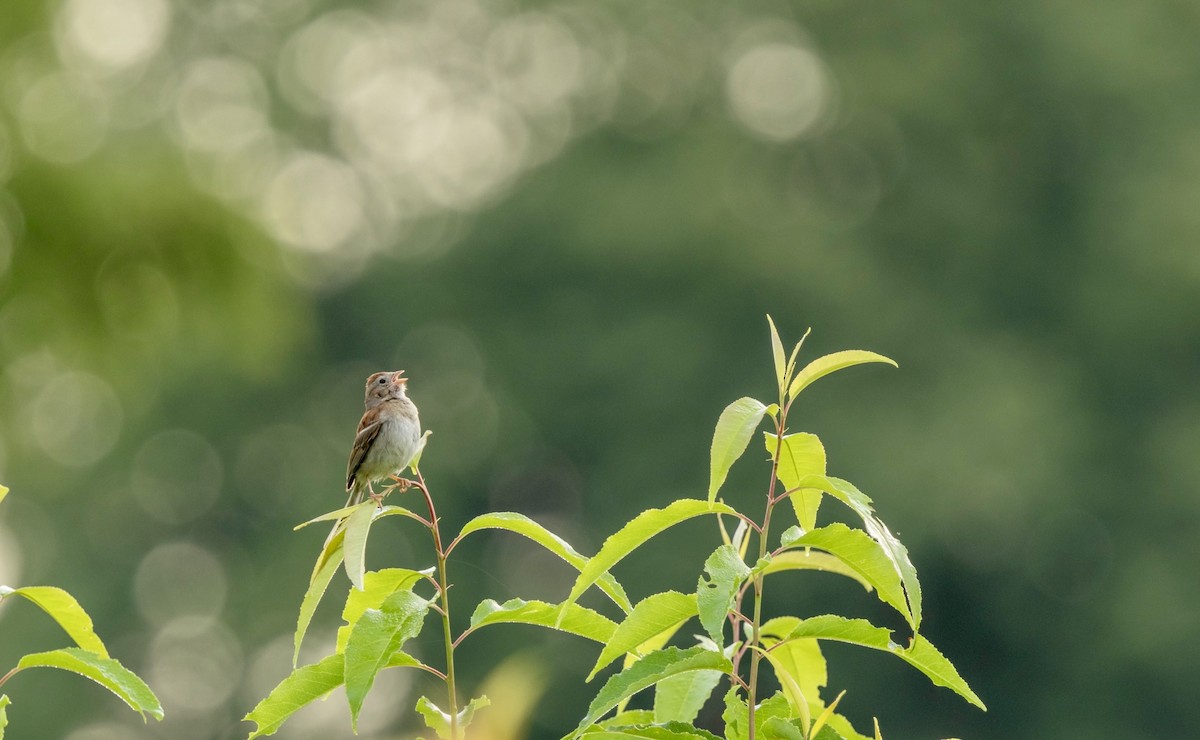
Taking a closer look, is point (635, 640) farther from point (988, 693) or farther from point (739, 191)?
point (739, 191)

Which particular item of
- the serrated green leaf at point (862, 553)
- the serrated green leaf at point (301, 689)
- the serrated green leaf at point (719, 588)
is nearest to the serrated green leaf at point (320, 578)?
the serrated green leaf at point (301, 689)

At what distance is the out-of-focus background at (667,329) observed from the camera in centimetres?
2255

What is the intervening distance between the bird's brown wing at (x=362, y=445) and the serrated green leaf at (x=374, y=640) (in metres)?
Answer: 3.24

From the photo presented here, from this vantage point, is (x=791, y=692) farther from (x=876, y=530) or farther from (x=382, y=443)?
A: (x=382, y=443)

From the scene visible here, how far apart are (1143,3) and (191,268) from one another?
19.6 meters

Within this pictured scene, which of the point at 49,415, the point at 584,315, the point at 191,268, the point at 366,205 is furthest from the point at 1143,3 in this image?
the point at 191,268

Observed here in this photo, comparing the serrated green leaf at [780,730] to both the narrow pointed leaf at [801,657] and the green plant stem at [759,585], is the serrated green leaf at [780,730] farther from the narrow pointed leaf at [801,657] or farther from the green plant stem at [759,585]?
the narrow pointed leaf at [801,657]

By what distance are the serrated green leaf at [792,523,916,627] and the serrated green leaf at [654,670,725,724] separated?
309 millimetres

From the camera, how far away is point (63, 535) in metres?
26.1

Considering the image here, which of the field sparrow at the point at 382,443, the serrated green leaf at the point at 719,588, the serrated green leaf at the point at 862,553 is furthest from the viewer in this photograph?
the field sparrow at the point at 382,443

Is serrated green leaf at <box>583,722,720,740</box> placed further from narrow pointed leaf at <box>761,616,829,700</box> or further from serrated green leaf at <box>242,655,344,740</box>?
serrated green leaf at <box>242,655,344,740</box>

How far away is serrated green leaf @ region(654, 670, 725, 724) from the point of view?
2.31 meters

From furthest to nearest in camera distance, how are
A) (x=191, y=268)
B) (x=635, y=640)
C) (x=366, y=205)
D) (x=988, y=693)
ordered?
(x=366, y=205), (x=988, y=693), (x=191, y=268), (x=635, y=640)

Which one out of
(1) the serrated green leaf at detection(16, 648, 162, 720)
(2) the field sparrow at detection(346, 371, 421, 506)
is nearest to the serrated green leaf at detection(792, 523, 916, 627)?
(1) the serrated green leaf at detection(16, 648, 162, 720)
